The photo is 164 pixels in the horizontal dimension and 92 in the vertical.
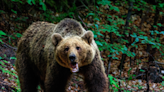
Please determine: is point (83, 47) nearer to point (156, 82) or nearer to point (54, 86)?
point (54, 86)

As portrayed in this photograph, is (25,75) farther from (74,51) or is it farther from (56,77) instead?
(74,51)

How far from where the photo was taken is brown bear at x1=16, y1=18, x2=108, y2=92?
9.51 ft

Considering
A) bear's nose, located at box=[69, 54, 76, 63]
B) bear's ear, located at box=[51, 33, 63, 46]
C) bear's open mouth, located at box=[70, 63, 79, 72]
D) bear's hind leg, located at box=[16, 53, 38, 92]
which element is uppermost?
bear's ear, located at box=[51, 33, 63, 46]

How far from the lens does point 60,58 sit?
2.98 metres

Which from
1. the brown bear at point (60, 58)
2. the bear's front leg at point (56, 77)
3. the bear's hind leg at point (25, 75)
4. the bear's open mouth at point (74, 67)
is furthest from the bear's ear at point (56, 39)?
the bear's hind leg at point (25, 75)

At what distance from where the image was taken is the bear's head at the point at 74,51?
9.11ft

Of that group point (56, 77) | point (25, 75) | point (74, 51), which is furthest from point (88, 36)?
point (25, 75)

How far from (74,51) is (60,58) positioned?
14.3 inches

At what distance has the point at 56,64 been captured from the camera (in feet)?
10.6

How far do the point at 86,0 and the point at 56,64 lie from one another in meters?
5.07

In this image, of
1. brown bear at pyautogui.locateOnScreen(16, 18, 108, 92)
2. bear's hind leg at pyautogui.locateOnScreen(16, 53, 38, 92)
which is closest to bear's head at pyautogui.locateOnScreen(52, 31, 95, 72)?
brown bear at pyautogui.locateOnScreen(16, 18, 108, 92)

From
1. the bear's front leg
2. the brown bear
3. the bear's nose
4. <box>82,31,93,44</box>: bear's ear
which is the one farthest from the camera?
the bear's front leg

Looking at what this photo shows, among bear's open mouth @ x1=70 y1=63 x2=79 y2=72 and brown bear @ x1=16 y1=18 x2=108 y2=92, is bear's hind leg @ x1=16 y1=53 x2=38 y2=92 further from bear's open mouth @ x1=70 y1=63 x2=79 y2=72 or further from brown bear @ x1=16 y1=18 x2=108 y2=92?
bear's open mouth @ x1=70 y1=63 x2=79 y2=72

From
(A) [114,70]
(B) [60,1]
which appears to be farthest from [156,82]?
(B) [60,1]
